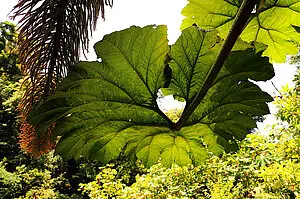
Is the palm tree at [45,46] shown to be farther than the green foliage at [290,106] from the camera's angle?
No

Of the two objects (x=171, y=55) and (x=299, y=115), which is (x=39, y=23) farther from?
(x=299, y=115)

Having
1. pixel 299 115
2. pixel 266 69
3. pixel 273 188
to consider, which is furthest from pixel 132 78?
pixel 299 115

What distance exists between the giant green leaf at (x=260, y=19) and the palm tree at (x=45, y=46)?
33 centimetres

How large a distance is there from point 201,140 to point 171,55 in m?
0.13

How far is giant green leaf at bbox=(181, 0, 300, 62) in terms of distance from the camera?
34 centimetres

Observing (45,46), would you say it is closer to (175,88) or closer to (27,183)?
(175,88)

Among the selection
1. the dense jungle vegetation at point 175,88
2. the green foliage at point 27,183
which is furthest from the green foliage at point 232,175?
the green foliage at point 27,183

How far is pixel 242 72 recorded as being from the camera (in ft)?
1.19

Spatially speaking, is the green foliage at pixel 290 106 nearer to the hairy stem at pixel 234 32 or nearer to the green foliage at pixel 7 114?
the hairy stem at pixel 234 32

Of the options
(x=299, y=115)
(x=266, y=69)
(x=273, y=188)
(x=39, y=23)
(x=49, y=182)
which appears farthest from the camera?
(x=49, y=182)

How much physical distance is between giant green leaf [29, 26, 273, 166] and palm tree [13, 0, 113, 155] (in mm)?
226

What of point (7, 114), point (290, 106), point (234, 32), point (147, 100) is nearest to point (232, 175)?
point (290, 106)

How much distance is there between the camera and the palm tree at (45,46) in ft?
2.07

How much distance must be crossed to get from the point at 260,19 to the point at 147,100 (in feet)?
0.50
